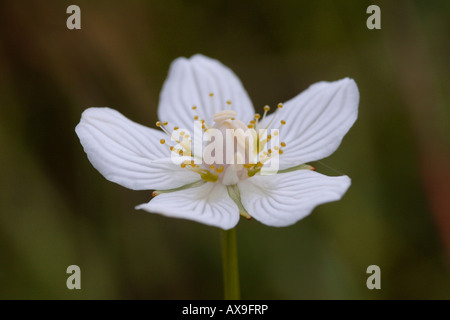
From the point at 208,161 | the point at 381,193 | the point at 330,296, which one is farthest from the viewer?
the point at 381,193

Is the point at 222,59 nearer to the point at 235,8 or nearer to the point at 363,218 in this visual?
the point at 235,8

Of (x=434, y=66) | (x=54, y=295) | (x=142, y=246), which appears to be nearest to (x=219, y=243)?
(x=142, y=246)

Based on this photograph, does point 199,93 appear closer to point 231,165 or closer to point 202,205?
point 231,165

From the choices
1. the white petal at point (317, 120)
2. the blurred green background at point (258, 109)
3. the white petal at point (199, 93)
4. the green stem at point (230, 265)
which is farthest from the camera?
the blurred green background at point (258, 109)

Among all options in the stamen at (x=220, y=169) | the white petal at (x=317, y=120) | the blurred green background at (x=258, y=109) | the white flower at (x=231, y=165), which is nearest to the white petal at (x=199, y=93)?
the white flower at (x=231, y=165)

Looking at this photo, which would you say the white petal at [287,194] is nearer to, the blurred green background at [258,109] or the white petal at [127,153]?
the white petal at [127,153]

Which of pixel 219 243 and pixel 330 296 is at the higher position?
pixel 219 243

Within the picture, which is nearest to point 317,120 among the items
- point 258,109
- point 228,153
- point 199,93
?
point 228,153
